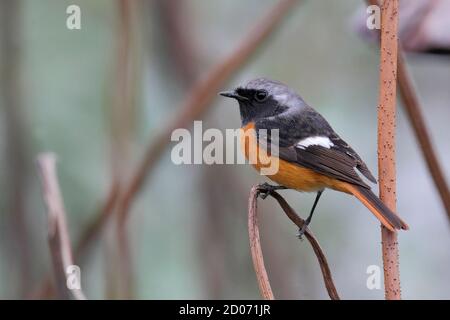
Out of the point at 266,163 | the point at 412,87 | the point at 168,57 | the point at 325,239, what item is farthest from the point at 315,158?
the point at 325,239

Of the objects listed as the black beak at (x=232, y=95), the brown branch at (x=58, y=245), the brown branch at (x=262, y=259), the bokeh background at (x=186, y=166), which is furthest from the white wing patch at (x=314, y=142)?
the brown branch at (x=58, y=245)

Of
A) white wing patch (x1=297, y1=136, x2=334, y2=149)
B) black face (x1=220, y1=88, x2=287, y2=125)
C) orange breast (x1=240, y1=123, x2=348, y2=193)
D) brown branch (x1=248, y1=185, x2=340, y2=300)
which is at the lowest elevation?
brown branch (x1=248, y1=185, x2=340, y2=300)

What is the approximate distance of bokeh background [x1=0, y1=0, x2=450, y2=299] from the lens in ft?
12.6

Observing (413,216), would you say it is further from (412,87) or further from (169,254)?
(412,87)

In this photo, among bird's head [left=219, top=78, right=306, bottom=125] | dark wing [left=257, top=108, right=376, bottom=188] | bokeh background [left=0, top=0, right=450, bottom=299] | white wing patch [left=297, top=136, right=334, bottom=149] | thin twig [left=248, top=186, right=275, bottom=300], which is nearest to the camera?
thin twig [left=248, top=186, right=275, bottom=300]

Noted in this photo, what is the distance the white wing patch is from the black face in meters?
0.24

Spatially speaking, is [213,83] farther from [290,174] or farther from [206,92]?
[290,174]

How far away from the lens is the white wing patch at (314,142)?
3.22 meters

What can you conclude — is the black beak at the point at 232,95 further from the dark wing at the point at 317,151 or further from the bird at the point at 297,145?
the dark wing at the point at 317,151

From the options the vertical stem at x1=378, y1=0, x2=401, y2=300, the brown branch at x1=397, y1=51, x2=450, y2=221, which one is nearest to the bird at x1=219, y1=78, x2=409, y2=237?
the brown branch at x1=397, y1=51, x2=450, y2=221

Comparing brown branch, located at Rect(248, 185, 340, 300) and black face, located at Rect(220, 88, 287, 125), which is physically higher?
black face, located at Rect(220, 88, 287, 125)

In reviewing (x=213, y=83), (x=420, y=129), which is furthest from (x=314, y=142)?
(x=420, y=129)

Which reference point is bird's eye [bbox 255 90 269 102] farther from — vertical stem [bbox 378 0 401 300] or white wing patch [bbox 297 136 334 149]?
vertical stem [bbox 378 0 401 300]
